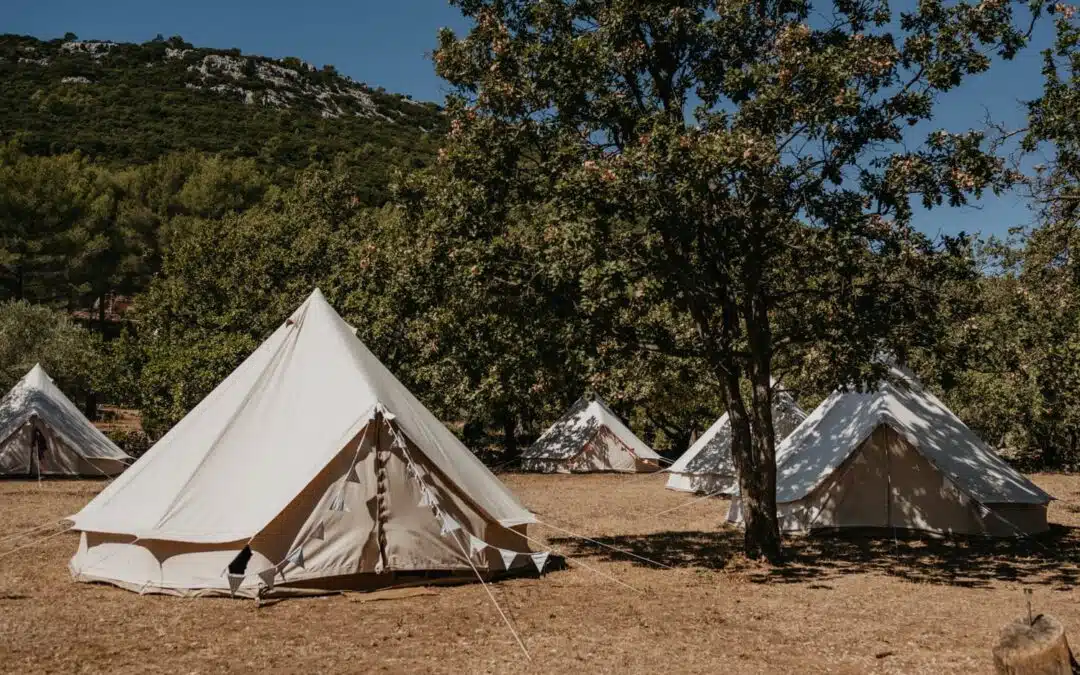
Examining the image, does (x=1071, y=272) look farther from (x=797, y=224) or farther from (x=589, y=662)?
(x=589, y=662)

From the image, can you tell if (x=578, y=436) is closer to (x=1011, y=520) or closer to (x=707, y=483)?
(x=707, y=483)

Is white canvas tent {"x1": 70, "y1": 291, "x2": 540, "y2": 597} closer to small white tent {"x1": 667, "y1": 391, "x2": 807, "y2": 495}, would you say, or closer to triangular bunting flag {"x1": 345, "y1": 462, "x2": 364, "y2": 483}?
triangular bunting flag {"x1": 345, "y1": 462, "x2": 364, "y2": 483}

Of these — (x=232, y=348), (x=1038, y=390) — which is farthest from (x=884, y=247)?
(x=232, y=348)

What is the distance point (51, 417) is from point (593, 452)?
16734 millimetres

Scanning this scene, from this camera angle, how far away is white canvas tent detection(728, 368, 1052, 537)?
15.5 m

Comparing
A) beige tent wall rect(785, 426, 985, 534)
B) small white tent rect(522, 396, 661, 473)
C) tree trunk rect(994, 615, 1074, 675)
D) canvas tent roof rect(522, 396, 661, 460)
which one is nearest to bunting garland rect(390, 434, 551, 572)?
tree trunk rect(994, 615, 1074, 675)

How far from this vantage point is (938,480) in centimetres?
1563

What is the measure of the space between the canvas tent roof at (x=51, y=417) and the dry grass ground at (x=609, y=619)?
13.2 meters

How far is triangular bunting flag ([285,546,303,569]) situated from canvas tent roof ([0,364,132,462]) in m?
19.0

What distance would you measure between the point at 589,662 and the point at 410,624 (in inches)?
84.6

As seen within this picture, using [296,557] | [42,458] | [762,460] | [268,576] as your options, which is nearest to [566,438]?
[42,458]

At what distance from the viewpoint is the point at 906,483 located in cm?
1579

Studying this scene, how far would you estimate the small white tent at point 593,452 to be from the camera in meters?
31.8

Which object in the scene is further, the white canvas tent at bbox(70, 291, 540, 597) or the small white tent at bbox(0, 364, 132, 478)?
the small white tent at bbox(0, 364, 132, 478)
